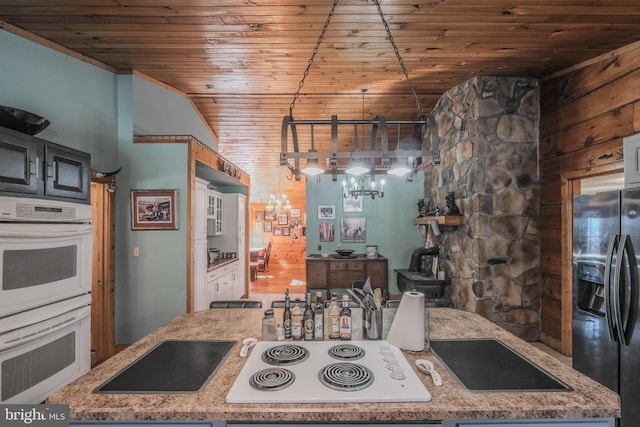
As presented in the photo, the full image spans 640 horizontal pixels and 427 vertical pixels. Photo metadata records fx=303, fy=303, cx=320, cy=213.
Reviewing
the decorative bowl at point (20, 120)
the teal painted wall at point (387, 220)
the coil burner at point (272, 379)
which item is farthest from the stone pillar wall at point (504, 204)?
the decorative bowl at point (20, 120)

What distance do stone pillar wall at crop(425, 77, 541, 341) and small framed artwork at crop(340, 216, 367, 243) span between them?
2415 mm

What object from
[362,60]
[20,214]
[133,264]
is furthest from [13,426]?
[362,60]

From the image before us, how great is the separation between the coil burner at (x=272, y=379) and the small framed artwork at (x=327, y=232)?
451cm

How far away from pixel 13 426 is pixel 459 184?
4.07 m

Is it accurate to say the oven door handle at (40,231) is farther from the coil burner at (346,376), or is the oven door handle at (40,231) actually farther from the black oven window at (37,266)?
the coil burner at (346,376)

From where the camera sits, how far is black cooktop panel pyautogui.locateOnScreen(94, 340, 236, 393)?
1179 mm

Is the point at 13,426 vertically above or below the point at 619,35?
below

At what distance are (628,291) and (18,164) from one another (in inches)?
159

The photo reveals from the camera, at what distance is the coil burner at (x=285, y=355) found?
1.35m

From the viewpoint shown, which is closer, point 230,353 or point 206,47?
point 230,353

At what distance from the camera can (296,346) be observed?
1508mm

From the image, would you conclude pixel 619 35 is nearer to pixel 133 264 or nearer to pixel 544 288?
pixel 544 288

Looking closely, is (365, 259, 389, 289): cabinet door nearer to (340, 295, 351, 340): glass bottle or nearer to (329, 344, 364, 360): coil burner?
(340, 295, 351, 340): glass bottle

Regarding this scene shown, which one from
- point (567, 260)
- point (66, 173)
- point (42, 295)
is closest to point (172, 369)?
point (42, 295)
